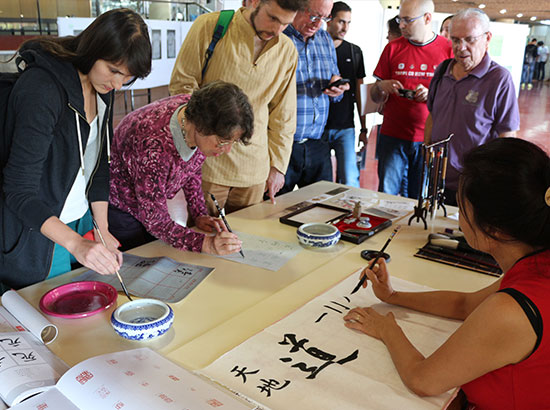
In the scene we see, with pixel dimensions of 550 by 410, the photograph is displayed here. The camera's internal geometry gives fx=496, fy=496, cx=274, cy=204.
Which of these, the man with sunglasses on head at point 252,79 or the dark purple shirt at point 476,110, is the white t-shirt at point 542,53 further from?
the man with sunglasses on head at point 252,79

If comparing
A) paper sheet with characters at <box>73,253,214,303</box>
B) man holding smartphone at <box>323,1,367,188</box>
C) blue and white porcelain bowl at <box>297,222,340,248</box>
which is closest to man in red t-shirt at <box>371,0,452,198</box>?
man holding smartphone at <box>323,1,367,188</box>

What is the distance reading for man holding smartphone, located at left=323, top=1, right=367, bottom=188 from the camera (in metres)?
3.30

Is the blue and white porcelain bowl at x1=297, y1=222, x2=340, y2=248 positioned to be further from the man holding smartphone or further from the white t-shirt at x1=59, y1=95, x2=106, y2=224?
the man holding smartphone

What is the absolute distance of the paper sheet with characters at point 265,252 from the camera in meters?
1.55

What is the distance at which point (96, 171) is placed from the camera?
160 cm

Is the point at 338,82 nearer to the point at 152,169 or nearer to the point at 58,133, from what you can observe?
the point at 152,169

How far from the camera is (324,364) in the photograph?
105cm

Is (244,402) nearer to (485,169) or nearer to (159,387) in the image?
(159,387)

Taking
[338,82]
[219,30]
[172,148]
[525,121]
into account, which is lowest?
[525,121]

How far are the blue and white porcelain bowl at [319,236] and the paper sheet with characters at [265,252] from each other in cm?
4

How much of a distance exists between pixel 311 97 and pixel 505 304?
215 centimetres

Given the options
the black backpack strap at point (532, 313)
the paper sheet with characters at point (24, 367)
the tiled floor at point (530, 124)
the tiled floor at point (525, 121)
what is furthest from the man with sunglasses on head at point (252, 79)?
the tiled floor at point (525, 121)

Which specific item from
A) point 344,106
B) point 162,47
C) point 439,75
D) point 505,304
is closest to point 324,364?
point 505,304

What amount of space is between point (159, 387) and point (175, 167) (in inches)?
34.7
